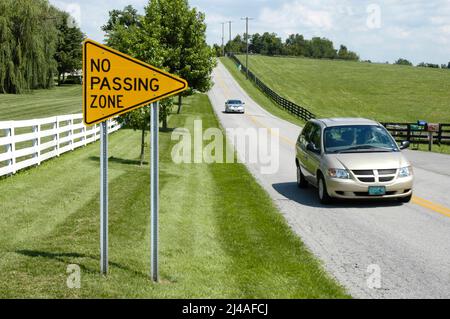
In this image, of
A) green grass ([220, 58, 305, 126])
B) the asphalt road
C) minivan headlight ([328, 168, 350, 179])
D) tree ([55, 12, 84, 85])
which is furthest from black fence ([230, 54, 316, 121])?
minivan headlight ([328, 168, 350, 179])

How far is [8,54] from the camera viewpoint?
4916cm

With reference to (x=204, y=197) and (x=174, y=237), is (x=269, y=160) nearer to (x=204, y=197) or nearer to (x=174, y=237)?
(x=204, y=197)

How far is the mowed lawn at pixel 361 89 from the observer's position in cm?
6347

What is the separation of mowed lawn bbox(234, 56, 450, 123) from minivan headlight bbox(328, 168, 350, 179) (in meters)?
47.8

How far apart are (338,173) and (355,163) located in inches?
16.0

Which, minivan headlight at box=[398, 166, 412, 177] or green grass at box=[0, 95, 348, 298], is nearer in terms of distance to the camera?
green grass at box=[0, 95, 348, 298]

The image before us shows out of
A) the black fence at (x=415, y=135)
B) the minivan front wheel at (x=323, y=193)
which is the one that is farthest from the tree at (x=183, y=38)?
the minivan front wheel at (x=323, y=193)

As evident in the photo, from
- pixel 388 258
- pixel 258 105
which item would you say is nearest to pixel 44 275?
pixel 388 258

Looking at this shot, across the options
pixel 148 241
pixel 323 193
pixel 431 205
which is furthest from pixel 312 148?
pixel 148 241

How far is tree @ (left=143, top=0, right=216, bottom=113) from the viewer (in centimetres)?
3722

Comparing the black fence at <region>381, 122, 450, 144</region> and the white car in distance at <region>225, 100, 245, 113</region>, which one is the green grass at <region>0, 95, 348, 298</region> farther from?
the white car in distance at <region>225, 100, 245, 113</region>

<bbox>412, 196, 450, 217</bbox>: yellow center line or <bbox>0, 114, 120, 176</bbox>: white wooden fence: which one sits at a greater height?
<bbox>0, 114, 120, 176</bbox>: white wooden fence

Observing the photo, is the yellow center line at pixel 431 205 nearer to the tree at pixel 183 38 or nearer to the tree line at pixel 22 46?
the tree at pixel 183 38

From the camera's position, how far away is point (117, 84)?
240 inches
